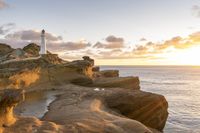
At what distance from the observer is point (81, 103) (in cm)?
2042

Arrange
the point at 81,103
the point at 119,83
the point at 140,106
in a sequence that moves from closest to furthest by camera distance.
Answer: the point at 81,103
the point at 140,106
the point at 119,83

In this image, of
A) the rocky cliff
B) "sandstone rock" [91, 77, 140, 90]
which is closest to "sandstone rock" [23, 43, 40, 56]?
the rocky cliff

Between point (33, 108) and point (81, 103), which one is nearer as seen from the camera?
point (33, 108)

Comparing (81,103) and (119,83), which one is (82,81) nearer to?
(119,83)

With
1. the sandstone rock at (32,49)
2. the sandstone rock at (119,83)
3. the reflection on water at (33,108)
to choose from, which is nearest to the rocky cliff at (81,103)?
the sandstone rock at (119,83)

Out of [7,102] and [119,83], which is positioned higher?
[7,102]

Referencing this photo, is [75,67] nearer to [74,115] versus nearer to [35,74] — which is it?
[35,74]

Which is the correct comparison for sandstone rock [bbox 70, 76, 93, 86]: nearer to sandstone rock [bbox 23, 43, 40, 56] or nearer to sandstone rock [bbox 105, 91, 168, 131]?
sandstone rock [bbox 105, 91, 168, 131]

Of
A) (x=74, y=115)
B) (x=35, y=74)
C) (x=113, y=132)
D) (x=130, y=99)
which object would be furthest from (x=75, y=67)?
(x=113, y=132)

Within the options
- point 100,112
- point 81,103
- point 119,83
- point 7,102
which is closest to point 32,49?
point 119,83

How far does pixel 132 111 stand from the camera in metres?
22.6

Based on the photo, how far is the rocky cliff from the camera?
45.3ft

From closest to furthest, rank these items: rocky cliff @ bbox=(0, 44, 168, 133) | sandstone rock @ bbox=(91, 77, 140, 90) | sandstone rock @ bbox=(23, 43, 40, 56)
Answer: rocky cliff @ bbox=(0, 44, 168, 133), sandstone rock @ bbox=(91, 77, 140, 90), sandstone rock @ bbox=(23, 43, 40, 56)

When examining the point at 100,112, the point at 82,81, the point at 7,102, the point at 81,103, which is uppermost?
the point at 7,102
